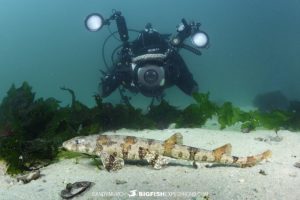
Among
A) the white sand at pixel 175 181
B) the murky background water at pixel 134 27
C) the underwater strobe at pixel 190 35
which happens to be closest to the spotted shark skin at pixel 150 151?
the white sand at pixel 175 181

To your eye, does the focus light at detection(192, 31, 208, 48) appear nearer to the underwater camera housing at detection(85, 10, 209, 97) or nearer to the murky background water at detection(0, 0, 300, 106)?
the underwater camera housing at detection(85, 10, 209, 97)

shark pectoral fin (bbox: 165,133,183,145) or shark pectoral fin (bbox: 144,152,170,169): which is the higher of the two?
shark pectoral fin (bbox: 165,133,183,145)

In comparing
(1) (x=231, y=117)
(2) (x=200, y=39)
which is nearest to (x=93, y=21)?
(2) (x=200, y=39)

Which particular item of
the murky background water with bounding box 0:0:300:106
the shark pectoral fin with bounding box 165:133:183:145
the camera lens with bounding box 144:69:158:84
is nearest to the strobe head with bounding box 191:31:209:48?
the camera lens with bounding box 144:69:158:84

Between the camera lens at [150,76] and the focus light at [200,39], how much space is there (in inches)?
91.3

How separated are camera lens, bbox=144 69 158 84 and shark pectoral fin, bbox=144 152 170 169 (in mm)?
5177

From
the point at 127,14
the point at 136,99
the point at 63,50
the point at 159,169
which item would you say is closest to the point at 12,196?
the point at 159,169

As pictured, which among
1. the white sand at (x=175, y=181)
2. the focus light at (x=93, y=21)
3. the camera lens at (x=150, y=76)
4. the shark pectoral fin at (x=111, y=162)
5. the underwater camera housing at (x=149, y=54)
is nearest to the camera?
the white sand at (x=175, y=181)

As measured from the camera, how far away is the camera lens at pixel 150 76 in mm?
10625

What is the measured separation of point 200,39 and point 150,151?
7125 mm

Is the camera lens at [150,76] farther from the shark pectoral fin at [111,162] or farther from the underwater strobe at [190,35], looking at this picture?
the shark pectoral fin at [111,162]

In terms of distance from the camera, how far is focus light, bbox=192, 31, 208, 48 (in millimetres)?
12012

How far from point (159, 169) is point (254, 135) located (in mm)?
3828

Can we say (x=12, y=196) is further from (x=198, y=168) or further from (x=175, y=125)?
(x=175, y=125)
